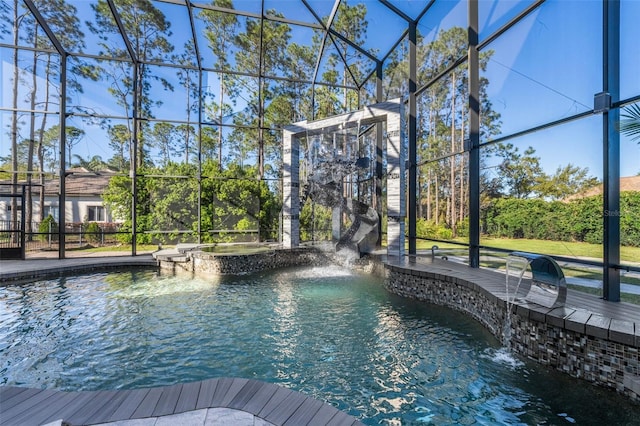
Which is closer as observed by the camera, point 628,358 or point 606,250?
point 628,358

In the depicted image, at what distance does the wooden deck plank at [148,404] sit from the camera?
1.86 m

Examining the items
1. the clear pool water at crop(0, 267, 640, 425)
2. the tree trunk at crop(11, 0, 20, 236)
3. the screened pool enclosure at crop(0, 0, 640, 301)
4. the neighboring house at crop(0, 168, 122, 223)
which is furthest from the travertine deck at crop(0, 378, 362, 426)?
the neighboring house at crop(0, 168, 122, 223)

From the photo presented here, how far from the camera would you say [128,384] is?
2.64m

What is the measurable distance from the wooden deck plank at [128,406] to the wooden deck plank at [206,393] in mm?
388

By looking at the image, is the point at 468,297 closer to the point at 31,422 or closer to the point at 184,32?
the point at 31,422

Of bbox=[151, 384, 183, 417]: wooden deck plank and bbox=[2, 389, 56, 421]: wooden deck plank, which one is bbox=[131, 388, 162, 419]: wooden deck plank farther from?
bbox=[2, 389, 56, 421]: wooden deck plank

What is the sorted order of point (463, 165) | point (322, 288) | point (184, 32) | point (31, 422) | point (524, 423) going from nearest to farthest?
1. point (31, 422)
2. point (524, 423)
3. point (322, 288)
4. point (184, 32)
5. point (463, 165)

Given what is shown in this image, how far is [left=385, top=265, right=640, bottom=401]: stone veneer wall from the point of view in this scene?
2496mm

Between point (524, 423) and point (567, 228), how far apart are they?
44.5 feet

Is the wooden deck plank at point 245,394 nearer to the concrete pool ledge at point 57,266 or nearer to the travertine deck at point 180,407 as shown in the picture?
the travertine deck at point 180,407

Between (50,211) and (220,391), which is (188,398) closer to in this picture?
(220,391)

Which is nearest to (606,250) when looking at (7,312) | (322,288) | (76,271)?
(322,288)

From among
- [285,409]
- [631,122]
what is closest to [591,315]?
[631,122]

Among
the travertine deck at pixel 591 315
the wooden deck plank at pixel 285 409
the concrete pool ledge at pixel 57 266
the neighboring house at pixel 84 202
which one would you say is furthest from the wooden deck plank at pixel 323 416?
the neighboring house at pixel 84 202
